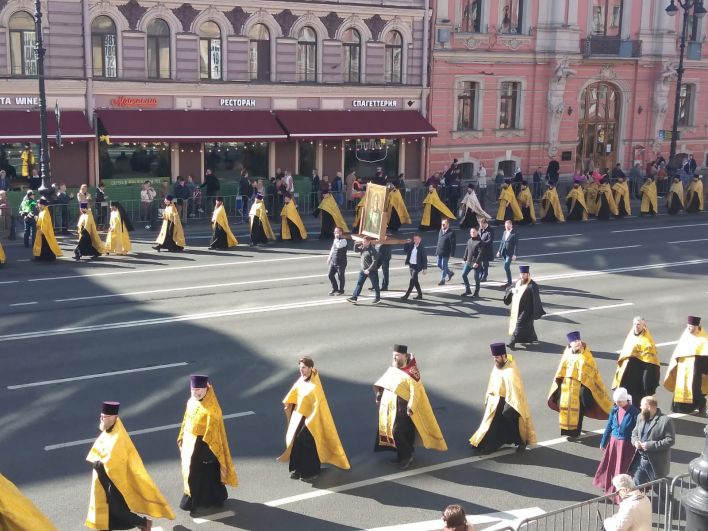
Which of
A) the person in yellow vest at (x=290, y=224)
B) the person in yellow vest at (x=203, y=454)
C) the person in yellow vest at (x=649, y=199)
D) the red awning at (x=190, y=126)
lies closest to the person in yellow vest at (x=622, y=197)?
the person in yellow vest at (x=649, y=199)

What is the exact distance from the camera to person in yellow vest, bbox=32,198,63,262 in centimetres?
2498

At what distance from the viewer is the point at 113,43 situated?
33438mm

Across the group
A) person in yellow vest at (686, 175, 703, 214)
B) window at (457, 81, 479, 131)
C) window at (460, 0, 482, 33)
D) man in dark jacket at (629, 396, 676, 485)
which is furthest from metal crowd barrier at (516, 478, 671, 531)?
window at (460, 0, 482, 33)

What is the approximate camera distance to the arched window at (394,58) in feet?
129

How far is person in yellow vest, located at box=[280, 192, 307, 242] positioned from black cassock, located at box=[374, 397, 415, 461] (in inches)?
663

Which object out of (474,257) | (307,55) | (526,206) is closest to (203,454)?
(474,257)

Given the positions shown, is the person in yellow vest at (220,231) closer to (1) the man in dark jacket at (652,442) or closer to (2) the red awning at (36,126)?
(2) the red awning at (36,126)

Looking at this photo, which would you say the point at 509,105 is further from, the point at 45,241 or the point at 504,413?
the point at 504,413

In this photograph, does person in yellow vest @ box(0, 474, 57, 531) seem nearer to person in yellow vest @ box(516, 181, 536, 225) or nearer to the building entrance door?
person in yellow vest @ box(516, 181, 536, 225)

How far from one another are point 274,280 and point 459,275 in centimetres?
452

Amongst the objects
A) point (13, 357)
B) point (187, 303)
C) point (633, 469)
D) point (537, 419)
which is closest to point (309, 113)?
point (187, 303)

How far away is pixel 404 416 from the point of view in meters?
12.6

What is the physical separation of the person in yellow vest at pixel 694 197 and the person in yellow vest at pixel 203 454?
30091 millimetres

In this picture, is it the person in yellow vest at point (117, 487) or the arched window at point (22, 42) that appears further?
the arched window at point (22, 42)
